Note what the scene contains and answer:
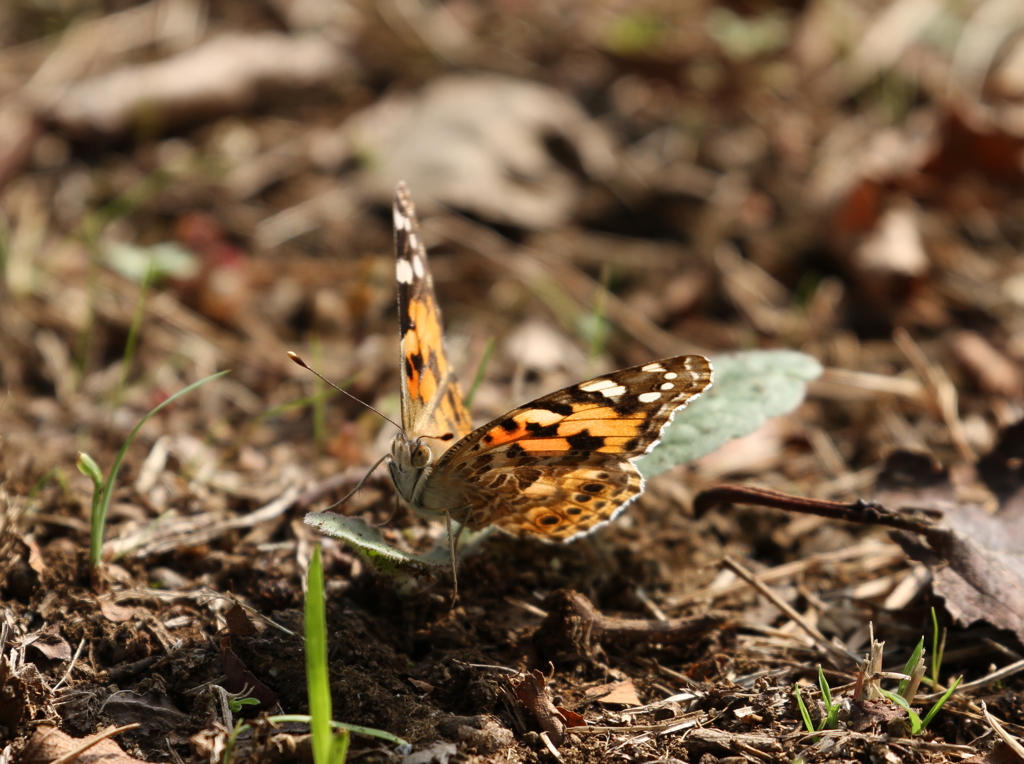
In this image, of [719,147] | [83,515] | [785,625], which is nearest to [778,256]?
[719,147]

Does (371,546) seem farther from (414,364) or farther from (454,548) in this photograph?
(414,364)

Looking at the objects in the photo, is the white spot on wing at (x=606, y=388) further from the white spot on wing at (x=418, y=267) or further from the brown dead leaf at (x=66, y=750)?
the brown dead leaf at (x=66, y=750)

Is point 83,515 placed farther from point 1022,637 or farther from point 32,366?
point 1022,637

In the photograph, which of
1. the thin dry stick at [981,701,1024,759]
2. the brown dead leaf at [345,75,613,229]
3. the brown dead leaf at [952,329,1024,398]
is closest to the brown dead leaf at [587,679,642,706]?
the thin dry stick at [981,701,1024,759]

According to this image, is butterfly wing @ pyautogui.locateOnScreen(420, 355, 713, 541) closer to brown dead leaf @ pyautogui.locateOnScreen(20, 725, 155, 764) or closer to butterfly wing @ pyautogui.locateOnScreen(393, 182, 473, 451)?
butterfly wing @ pyautogui.locateOnScreen(393, 182, 473, 451)

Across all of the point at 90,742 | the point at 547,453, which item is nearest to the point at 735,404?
the point at 547,453

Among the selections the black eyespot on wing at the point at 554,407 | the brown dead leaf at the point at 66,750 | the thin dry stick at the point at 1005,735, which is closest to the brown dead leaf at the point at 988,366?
the thin dry stick at the point at 1005,735
